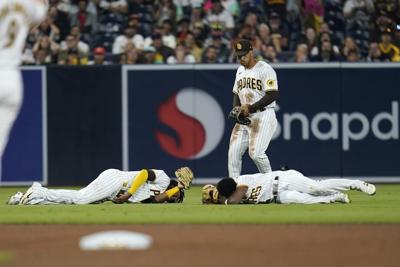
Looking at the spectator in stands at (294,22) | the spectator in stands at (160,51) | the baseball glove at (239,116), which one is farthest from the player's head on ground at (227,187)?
the spectator in stands at (294,22)

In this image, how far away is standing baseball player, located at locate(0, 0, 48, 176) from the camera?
32.8ft

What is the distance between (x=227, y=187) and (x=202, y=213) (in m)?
0.97

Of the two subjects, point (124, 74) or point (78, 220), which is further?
point (124, 74)

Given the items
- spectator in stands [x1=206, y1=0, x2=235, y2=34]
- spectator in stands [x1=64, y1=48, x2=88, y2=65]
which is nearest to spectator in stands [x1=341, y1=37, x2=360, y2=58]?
spectator in stands [x1=206, y1=0, x2=235, y2=34]

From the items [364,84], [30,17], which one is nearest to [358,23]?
[364,84]

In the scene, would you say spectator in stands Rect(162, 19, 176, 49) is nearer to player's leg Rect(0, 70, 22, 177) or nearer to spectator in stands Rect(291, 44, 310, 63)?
spectator in stands Rect(291, 44, 310, 63)

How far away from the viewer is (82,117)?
2041 centimetres

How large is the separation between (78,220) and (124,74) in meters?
7.91

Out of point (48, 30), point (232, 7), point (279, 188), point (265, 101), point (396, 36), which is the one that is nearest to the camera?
point (279, 188)

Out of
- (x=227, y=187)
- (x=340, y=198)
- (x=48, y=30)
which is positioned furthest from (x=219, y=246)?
(x=48, y=30)

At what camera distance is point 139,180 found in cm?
1444

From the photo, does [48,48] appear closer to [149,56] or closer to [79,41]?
[79,41]

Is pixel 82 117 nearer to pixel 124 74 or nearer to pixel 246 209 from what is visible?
pixel 124 74

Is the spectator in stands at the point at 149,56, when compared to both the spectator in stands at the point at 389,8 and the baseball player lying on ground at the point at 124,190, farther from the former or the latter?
the baseball player lying on ground at the point at 124,190
